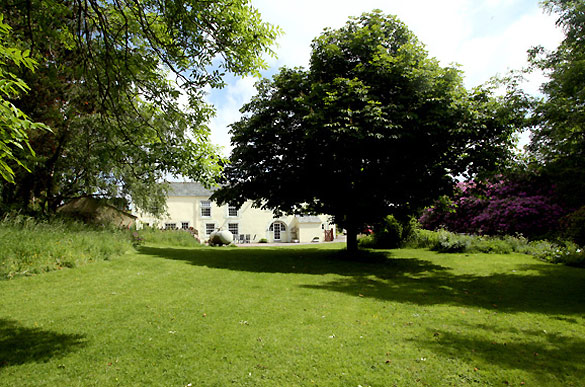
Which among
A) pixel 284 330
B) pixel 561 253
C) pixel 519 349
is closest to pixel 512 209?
pixel 561 253

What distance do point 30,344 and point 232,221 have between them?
35.3m

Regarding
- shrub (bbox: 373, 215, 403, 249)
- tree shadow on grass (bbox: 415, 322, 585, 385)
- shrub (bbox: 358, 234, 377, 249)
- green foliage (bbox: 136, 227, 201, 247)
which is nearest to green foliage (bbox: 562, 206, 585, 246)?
shrub (bbox: 373, 215, 403, 249)

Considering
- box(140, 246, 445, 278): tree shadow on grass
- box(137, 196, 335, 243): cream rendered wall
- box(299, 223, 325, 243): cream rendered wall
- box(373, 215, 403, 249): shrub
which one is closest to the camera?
box(140, 246, 445, 278): tree shadow on grass

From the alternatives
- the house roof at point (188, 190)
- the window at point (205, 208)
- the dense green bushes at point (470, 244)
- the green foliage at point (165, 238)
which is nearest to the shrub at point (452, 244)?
the dense green bushes at point (470, 244)

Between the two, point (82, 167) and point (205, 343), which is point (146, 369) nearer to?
point (205, 343)

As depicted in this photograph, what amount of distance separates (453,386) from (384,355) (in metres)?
0.98

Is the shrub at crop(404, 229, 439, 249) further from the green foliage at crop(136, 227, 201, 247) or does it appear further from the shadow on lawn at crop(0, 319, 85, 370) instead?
the shadow on lawn at crop(0, 319, 85, 370)

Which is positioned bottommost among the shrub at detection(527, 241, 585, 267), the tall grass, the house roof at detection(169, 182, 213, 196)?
the shrub at detection(527, 241, 585, 267)

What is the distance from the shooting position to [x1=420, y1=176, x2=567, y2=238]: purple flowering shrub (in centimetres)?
1839

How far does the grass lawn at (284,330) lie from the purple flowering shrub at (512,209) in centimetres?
1001

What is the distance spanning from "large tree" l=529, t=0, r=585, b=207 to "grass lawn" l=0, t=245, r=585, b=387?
397 cm

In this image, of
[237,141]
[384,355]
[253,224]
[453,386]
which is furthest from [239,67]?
[253,224]

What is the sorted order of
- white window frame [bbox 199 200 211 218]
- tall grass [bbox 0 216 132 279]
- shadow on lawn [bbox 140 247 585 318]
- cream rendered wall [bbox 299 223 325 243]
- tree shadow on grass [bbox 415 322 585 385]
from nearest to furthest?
tree shadow on grass [bbox 415 322 585 385]
shadow on lawn [bbox 140 247 585 318]
tall grass [bbox 0 216 132 279]
white window frame [bbox 199 200 211 218]
cream rendered wall [bbox 299 223 325 243]

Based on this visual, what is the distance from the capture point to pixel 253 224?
40844 mm
